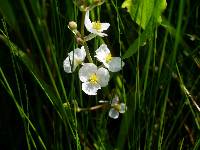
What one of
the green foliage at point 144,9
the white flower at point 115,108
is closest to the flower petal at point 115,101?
the white flower at point 115,108

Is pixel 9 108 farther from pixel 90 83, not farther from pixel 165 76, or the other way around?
pixel 165 76

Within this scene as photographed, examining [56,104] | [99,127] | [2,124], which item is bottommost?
[2,124]

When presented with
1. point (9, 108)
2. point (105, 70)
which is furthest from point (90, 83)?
point (9, 108)

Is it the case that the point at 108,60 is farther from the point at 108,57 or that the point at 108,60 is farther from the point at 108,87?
the point at 108,87

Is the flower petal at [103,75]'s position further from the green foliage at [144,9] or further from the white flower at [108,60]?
the green foliage at [144,9]

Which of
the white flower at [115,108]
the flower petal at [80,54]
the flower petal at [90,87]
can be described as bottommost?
the white flower at [115,108]

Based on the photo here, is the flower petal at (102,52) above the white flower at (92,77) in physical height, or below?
above

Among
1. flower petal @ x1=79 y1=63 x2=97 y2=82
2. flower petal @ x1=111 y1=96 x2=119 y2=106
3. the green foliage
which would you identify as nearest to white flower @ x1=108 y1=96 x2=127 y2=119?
flower petal @ x1=111 y1=96 x2=119 y2=106

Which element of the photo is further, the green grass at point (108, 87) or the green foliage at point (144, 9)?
the green grass at point (108, 87)
